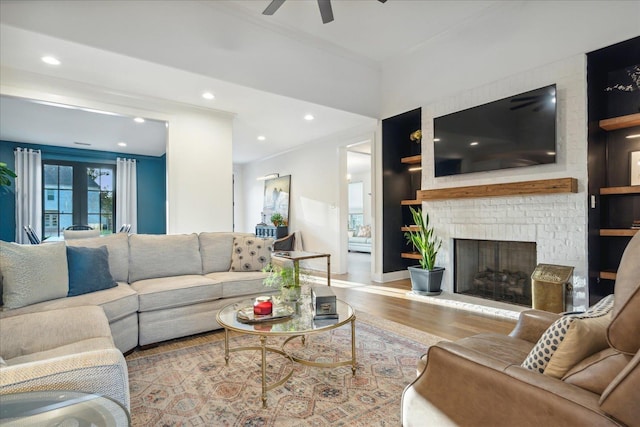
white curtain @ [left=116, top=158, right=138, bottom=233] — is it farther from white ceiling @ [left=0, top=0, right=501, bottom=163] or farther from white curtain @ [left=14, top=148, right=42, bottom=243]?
white ceiling @ [left=0, top=0, right=501, bottom=163]

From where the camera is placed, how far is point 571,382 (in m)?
0.95

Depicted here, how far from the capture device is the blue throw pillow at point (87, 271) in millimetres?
→ 2498

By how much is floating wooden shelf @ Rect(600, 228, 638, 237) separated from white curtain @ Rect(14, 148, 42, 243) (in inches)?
368

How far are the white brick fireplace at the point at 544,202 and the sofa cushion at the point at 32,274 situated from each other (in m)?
4.20

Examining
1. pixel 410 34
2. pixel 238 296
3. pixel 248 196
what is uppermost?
pixel 410 34

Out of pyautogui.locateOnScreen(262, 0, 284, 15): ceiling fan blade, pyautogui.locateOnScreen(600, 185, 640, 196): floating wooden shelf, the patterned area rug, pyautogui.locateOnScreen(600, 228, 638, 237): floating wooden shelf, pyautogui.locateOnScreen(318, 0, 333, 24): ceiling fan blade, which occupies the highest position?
pyautogui.locateOnScreen(262, 0, 284, 15): ceiling fan blade

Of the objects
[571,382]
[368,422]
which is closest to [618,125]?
[571,382]

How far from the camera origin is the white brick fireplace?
10.5 feet

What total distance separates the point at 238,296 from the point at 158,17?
2927mm

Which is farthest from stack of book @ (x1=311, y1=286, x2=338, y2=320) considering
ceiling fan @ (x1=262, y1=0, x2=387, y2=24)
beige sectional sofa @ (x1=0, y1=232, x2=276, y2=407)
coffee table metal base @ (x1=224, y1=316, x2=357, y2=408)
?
ceiling fan @ (x1=262, y1=0, x2=387, y2=24)

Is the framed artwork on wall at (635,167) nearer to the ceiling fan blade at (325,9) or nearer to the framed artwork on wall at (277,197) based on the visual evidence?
the ceiling fan blade at (325,9)

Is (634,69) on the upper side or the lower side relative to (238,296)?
upper

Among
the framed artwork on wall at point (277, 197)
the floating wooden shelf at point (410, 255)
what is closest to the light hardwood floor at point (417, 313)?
the floating wooden shelf at point (410, 255)

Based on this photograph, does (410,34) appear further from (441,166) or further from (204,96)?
(204,96)
